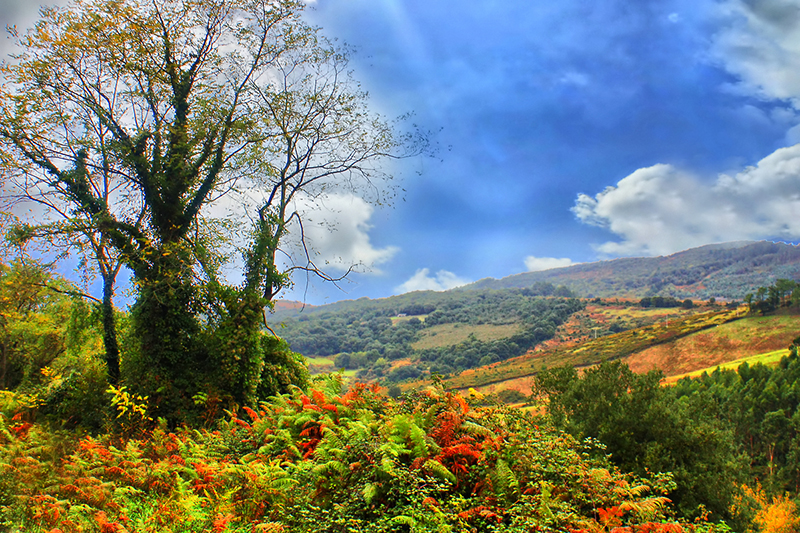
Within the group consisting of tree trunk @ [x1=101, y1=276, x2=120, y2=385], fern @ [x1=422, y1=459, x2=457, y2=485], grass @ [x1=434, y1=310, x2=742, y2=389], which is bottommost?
grass @ [x1=434, y1=310, x2=742, y2=389]

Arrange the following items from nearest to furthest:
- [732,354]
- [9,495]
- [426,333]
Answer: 1. [9,495]
2. [732,354]
3. [426,333]

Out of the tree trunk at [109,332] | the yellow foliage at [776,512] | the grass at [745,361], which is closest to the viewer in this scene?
the tree trunk at [109,332]

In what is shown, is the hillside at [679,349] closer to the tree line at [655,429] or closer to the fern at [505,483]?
the tree line at [655,429]

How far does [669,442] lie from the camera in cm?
1842

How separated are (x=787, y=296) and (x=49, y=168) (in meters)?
151

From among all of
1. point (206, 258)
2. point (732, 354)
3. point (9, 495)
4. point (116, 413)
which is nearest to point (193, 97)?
point (206, 258)

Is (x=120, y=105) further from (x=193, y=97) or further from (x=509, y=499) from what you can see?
(x=509, y=499)

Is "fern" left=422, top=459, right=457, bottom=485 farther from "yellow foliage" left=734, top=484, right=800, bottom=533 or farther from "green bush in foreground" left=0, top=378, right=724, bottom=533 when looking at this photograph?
"yellow foliage" left=734, top=484, right=800, bottom=533

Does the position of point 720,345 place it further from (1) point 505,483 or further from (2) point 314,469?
(2) point 314,469

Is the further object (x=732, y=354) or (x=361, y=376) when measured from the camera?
(x=361, y=376)

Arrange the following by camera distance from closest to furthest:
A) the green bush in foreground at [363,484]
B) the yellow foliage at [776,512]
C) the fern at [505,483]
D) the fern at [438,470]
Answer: the green bush in foreground at [363,484] < the fern at [505,483] < the fern at [438,470] < the yellow foliage at [776,512]

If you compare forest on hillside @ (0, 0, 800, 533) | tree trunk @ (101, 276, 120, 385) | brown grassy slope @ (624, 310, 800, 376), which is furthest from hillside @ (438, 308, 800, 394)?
tree trunk @ (101, 276, 120, 385)

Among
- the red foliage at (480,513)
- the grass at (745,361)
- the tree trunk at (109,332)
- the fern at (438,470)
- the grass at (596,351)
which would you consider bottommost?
the grass at (745,361)

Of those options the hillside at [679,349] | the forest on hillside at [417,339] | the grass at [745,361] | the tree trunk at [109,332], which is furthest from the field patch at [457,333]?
the tree trunk at [109,332]
